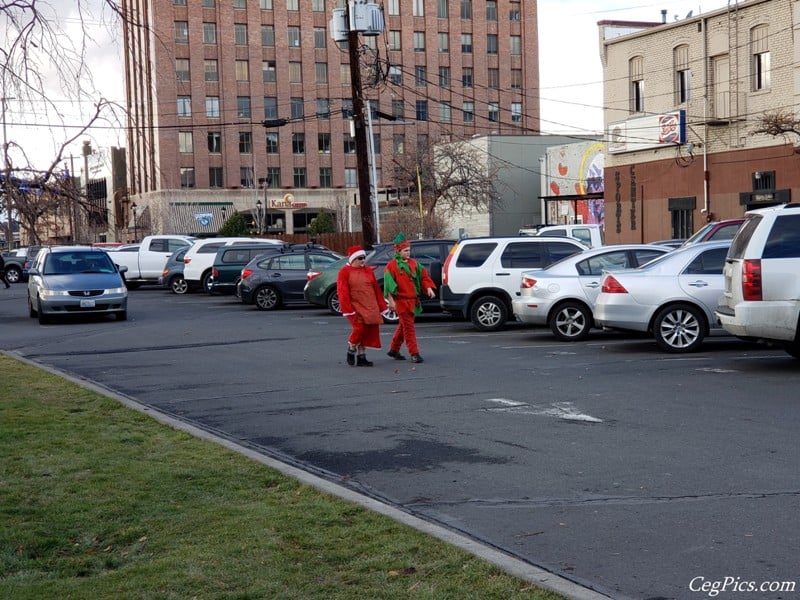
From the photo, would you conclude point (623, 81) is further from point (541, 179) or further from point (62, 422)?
point (62, 422)

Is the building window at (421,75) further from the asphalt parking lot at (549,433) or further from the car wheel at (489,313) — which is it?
the asphalt parking lot at (549,433)

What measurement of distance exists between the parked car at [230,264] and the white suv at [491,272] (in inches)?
485

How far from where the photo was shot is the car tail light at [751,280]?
12.9 meters

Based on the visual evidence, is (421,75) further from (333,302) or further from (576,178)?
(333,302)

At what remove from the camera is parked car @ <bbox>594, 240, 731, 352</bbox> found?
15961mm

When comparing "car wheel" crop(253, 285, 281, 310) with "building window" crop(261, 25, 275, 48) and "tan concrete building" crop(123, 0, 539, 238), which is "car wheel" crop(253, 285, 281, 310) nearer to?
"tan concrete building" crop(123, 0, 539, 238)

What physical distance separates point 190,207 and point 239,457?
75788mm

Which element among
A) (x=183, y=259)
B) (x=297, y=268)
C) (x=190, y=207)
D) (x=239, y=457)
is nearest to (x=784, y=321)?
(x=239, y=457)

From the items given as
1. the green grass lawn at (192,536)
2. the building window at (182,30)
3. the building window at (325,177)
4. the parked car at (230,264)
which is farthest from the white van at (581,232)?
the building window at (325,177)

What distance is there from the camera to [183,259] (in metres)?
36.8

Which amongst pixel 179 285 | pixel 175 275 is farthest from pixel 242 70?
pixel 175 275

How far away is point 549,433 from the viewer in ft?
32.3

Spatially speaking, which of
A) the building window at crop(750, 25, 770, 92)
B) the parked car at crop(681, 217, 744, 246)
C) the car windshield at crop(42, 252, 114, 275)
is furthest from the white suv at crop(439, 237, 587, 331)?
the building window at crop(750, 25, 770, 92)

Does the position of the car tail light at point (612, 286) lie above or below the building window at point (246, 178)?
below
